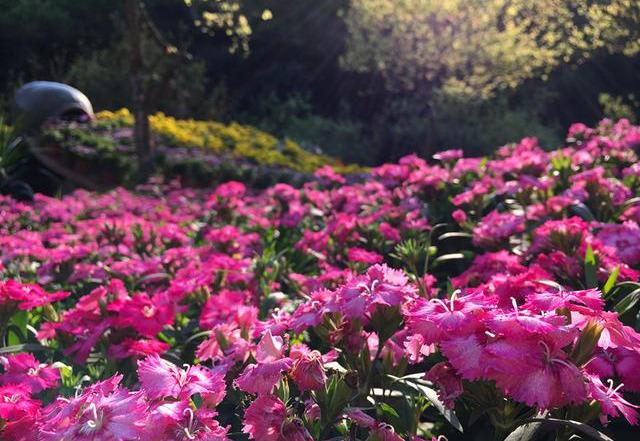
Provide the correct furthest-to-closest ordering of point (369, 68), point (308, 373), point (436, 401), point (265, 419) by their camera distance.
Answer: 1. point (369, 68)
2. point (436, 401)
3. point (308, 373)
4. point (265, 419)

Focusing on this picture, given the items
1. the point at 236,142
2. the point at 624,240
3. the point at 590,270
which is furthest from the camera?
the point at 236,142

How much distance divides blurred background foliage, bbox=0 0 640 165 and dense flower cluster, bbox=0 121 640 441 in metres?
6.18

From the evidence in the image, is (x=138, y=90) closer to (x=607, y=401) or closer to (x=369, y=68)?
(x=369, y=68)

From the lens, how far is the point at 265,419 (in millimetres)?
1146

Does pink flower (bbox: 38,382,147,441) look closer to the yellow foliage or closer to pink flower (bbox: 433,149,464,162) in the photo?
pink flower (bbox: 433,149,464,162)

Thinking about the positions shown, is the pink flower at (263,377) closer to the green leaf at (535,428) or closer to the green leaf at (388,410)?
the green leaf at (388,410)

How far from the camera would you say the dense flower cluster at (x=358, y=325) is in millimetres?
1098

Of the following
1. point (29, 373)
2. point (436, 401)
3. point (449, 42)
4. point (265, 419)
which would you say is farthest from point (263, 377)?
point (449, 42)

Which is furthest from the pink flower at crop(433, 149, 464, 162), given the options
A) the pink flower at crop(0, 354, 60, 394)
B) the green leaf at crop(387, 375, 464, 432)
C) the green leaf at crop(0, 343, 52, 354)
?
the pink flower at crop(0, 354, 60, 394)

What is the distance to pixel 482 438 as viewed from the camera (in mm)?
1530

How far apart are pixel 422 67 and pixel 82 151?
26.0ft

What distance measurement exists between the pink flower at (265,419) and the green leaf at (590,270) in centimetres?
106

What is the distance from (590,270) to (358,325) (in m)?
0.78

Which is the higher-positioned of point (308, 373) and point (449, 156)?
point (308, 373)
